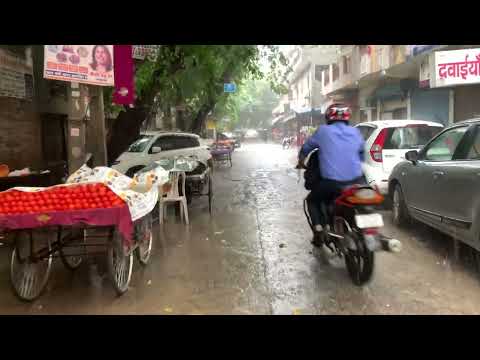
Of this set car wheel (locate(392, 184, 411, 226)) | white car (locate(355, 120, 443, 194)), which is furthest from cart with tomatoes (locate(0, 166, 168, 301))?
white car (locate(355, 120, 443, 194))

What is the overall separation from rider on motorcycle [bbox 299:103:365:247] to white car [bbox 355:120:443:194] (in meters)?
3.13

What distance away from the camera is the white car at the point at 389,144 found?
7.74 m

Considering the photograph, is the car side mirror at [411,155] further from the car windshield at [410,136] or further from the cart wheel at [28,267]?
the cart wheel at [28,267]

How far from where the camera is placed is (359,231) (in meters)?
4.25

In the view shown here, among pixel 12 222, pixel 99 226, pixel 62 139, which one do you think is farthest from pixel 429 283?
pixel 62 139

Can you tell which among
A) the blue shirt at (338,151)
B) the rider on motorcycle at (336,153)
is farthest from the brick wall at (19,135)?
the blue shirt at (338,151)

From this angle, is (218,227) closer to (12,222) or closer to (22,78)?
(12,222)

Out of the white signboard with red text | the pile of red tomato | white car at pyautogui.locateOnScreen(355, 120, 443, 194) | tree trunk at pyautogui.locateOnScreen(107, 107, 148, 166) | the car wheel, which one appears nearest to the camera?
the pile of red tomato

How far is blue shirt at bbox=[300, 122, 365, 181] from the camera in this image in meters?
4.60

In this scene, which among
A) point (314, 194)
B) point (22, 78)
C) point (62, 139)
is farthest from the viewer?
point (62, 139)

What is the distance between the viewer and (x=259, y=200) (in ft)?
32.8

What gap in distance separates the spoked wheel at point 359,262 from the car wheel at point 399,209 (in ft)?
8.34

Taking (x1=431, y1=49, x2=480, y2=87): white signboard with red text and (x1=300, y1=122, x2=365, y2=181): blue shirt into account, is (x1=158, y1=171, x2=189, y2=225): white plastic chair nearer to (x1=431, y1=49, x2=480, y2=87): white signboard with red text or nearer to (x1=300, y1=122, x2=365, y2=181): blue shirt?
(x1=300, y1=122, x2=365, y2=181): blue shirt

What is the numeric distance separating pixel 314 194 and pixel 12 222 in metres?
3.06
